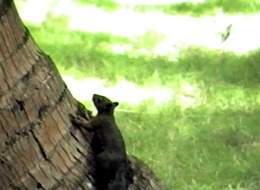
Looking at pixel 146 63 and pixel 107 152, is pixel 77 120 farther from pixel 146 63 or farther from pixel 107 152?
pixel 146 63

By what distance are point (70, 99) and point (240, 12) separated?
16.5ft

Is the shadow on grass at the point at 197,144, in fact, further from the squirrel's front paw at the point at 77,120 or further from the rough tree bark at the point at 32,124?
the rough tree bark at the point at 32,124

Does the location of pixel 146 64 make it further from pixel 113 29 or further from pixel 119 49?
pixel 113 29

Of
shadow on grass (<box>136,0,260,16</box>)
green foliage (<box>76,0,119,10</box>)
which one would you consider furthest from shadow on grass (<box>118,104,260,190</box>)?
green foliage (<box>76,0,119,10</box>)

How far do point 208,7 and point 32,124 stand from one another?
17.9ft

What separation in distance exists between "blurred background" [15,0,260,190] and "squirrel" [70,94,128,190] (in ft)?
6.58

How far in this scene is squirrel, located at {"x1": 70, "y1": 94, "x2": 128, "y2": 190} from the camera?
8.95 feet

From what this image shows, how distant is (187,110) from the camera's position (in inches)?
233

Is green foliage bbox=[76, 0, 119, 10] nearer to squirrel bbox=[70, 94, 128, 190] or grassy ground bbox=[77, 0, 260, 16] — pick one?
grassy ground bbox=[77, 0, 260, 16]

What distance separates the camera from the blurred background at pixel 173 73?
5316 millimetres

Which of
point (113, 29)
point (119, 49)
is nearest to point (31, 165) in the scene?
point (119, 49)

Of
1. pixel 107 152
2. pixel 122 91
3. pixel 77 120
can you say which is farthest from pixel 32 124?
pixel 122 91

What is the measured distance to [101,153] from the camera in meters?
2.75

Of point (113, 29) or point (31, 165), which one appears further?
point (113, 29)
